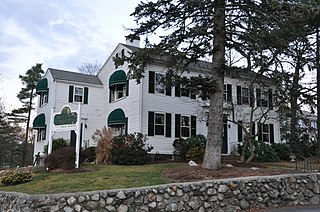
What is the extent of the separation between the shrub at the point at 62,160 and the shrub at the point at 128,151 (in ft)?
8.83

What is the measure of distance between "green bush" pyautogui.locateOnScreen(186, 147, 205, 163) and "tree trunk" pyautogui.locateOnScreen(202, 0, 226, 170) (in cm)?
605

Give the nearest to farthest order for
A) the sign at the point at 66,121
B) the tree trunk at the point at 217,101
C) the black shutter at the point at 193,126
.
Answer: the tree trunk at the point at 217,101, the sign at the point at 66,121, the black shutter at the point at 193,126

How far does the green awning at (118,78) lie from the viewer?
22967 millimetres

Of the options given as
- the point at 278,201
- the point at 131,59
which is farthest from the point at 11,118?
the point at 278,201

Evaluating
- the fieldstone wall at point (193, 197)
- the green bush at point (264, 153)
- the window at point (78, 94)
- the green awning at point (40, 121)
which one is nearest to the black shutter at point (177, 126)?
the green bush at point (264, 153)

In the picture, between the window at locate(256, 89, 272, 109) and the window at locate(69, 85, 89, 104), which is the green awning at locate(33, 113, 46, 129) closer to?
the window at locate(69, 85, 89, 104)

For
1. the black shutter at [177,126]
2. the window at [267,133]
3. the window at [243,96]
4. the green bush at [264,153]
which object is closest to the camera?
the green bush at [264,153]

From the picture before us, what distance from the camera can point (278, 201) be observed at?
36.1 feet

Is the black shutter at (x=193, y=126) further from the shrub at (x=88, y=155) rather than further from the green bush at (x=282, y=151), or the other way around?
the shrub at (x=88, y=155)

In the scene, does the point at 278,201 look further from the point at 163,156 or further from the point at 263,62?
the point at 163,156

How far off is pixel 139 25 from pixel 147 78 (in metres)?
7.91

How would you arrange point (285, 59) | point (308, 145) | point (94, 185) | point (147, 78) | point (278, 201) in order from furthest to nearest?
point (308, 145) < point (147, 78) < point (285, 59) < point (278, 201) < point (94, 185)

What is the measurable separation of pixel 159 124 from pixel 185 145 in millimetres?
2433

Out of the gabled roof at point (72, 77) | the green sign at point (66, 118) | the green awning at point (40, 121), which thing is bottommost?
the green sign at point (66, 118)
